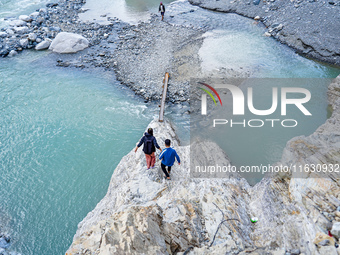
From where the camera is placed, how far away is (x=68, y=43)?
2014 cm

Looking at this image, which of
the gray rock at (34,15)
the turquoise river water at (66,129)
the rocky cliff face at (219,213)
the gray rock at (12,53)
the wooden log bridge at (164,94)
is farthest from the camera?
the gray rock at (34,15)

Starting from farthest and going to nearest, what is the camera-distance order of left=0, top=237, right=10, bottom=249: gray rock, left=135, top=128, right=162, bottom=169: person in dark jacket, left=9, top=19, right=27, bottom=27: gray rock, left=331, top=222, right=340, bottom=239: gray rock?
1. left=9, top=19, right=27, bottom=27: gray rock
2. left=0, top=237, right=10, bottom=249: gray rock
3. left=135, top=128, right=162, bottom=169: person in dark jacket
4. left=331, top=222, right=340, bottom=239: gray rock

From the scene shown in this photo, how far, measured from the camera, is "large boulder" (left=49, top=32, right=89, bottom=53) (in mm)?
20109

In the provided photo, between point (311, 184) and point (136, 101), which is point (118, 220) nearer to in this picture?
point (311, 184)

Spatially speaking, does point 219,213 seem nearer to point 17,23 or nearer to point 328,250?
point 328,250

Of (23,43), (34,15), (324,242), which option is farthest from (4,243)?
(34,15)

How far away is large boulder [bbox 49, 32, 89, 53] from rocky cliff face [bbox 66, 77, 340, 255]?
14173mm

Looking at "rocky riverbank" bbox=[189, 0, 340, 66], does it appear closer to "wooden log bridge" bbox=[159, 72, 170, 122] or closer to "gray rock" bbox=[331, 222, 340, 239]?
"wooden log bridge" bbox=[159, 72, 170, 122]

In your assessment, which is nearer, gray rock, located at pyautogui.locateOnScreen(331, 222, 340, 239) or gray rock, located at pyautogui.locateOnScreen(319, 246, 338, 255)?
gray rock, located at pyautogui.locateOnScreen(319, 246, 338, 255)

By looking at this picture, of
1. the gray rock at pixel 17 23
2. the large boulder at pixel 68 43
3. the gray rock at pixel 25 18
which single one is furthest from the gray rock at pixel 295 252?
the gray rock at pixel 25 18

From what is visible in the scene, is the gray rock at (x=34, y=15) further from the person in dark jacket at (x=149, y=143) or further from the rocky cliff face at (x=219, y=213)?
the person in dark jacket at (x=149, y=143)

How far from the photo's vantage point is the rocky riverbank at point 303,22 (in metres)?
18.0

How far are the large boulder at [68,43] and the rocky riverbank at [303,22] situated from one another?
575 inches

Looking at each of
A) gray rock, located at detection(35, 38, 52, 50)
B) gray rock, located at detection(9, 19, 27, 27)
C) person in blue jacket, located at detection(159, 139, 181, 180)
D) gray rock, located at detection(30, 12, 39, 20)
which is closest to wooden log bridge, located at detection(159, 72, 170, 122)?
person in blue jacket, located at detection(159, 139, 181, 180)
